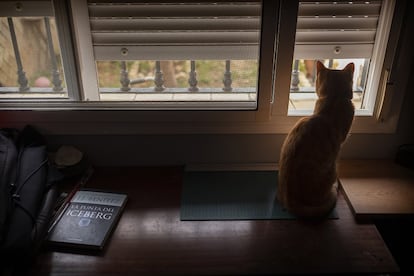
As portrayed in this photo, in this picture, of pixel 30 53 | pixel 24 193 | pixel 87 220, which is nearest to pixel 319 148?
pixel 87 220

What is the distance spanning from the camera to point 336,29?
49.4 inches

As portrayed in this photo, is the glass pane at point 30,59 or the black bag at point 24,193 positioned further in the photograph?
the glass pane at point 30,59

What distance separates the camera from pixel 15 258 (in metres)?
0.93

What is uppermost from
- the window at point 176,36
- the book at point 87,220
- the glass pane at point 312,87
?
the window at point 176,36

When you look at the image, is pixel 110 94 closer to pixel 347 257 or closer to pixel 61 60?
pixel 61 60

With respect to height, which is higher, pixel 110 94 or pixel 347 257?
pixel 110 94

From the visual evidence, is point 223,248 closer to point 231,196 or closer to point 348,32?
point 231,196

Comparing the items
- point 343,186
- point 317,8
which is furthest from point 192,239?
point 317,8

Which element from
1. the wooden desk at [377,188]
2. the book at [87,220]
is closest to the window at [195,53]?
the wooden desk at [377,188]

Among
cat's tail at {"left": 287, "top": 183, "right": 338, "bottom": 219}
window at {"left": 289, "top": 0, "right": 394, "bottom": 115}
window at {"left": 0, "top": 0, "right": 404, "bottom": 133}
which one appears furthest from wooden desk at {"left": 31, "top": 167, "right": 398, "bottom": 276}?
window at {"left": 289, "top": 0, "right": 394, "bottom": 115}

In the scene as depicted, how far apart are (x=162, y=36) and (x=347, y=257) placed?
2.86 feet

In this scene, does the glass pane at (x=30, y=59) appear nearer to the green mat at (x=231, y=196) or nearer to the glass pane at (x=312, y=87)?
the green mat at (x=231, y=196)

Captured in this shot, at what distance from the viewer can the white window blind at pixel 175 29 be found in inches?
48.1

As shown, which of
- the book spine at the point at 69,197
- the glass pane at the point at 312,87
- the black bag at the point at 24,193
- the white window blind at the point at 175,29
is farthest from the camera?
the glass pane at the point at 312,87
